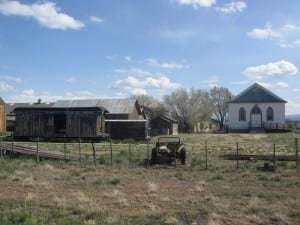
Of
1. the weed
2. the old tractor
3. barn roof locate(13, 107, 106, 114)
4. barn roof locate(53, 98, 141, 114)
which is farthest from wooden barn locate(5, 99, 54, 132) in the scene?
the weed

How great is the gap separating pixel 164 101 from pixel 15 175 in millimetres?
83620

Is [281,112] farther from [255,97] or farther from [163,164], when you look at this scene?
[163,164]

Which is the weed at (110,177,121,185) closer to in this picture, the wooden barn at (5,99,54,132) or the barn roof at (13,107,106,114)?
the barn roof at (13,107,106,114)

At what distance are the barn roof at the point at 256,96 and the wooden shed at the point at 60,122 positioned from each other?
3635 cm

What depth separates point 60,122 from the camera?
47438mm

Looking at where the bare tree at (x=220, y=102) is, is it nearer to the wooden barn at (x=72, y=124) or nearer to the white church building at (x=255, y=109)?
the white church building at (x=255, y=109)

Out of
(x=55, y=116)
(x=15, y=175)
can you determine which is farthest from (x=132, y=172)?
(x=55, y=116)

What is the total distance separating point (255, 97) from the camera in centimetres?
7719

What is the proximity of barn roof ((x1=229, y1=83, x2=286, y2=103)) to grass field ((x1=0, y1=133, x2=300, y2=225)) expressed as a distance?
5659 centimetres

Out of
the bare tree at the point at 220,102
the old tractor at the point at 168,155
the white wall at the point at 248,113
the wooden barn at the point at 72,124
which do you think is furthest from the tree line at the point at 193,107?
the old tractor at the point at 168,155

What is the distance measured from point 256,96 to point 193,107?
71.5 ft

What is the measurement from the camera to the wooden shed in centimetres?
4562

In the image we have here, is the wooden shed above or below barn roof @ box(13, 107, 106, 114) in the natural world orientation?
below

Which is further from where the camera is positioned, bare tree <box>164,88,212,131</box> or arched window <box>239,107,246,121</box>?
bare tree <box>164,88,212,131</box>
